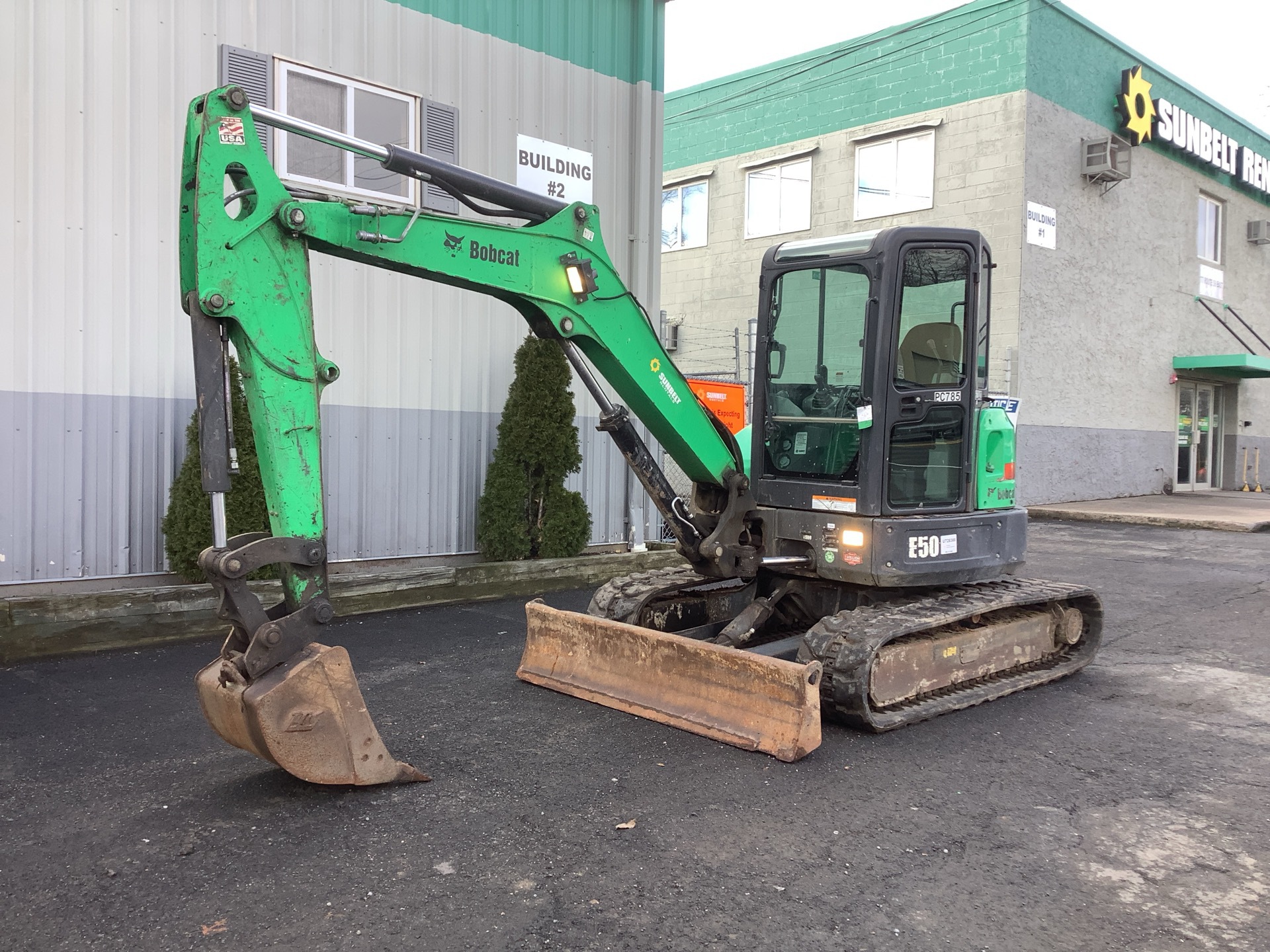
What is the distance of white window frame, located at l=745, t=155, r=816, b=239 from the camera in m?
21.7

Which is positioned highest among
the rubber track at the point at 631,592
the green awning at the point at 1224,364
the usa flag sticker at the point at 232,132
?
the green awning at the point at 1224,364

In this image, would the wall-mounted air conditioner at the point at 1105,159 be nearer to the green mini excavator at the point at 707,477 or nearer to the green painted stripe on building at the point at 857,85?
the green painted stripe on building at the point at 857,85

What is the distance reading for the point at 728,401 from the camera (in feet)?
39.4

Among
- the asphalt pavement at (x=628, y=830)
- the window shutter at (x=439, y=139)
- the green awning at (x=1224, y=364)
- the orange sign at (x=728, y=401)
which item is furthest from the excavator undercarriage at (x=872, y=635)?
the green awning at (x=1224, y=364)

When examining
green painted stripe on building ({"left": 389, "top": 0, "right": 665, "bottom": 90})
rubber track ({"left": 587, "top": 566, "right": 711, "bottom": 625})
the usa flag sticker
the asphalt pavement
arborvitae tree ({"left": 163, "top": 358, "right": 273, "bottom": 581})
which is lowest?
the asphalt pavement

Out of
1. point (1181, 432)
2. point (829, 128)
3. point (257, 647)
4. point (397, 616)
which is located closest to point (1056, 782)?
point (257, 647)

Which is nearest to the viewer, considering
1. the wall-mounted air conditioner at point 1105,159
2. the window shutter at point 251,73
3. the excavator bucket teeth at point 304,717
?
the excavator bucket teeth at point 304,717

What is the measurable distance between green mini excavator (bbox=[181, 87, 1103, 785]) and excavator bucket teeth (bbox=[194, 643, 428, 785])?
11 mm

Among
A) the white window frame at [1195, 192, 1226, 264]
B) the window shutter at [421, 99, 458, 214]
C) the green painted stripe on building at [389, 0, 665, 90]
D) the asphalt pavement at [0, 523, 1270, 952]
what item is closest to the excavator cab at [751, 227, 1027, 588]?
the asphalt pavement at [0, 523, 1270, 952]

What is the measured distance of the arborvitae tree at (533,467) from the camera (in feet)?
33.9

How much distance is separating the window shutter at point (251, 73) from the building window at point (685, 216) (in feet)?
49.3

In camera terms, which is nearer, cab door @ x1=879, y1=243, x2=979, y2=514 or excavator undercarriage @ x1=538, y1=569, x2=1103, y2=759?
excavator undercarriage @ x1=538, y1=569, x2=1103, y2=759

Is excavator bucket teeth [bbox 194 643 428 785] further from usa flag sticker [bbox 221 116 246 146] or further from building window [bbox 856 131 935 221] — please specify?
building window [bbox 856 131 935 221]

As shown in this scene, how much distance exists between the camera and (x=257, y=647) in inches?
168
